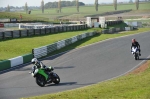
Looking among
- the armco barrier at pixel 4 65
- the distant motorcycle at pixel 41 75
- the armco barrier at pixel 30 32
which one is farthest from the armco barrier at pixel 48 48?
the distant motorcycle at pixel 41 75

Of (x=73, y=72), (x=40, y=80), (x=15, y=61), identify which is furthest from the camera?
(x=15, y=61)

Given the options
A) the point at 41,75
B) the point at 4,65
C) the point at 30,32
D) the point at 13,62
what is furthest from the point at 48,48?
the point at 41,75

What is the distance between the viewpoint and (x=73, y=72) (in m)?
20.9

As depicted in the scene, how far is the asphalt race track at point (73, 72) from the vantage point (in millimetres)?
15969

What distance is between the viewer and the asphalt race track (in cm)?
1597

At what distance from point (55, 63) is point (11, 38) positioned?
16193 millimetres

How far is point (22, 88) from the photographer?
1638 centimetres

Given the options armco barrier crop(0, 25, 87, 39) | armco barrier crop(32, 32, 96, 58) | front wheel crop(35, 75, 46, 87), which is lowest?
front wheel crop(35, 75, 46, 87)

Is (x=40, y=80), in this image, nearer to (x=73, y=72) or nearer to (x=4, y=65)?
(x=73, y=72)

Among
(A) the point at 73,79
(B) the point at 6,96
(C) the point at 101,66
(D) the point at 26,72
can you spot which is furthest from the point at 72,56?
(B) the point at 6,96

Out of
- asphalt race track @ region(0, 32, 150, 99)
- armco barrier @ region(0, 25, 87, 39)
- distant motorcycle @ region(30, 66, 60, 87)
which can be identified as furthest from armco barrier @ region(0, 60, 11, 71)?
armco barrier @ region(0, 25, 87, 39)

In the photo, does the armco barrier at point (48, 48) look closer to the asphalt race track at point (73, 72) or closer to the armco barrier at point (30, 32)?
the asphalt race track at point (73, 72)

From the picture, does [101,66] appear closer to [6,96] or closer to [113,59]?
[113,59]

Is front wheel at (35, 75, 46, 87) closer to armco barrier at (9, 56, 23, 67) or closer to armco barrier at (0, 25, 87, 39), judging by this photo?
armco barrier at (9, 56, 23, 67)
